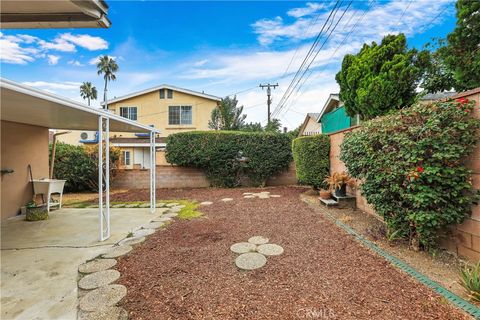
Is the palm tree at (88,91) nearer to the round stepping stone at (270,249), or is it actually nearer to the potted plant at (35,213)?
the potted plant at (35,213)

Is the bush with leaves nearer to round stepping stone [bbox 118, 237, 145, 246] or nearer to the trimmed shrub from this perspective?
round stepping stone [bbox 118, 237, 145, 246]

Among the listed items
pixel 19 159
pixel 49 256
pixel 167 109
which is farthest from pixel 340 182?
pixel 167 109

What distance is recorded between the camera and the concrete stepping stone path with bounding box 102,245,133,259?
3307mm

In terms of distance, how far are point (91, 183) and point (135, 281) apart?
8352mm

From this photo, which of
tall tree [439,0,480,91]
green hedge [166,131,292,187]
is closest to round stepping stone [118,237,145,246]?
green hedge [166,131,292,187]

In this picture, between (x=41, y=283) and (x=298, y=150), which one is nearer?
(x=41, y=283)

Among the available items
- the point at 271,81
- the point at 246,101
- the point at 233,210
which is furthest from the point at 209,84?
the point at 233,210

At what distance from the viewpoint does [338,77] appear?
27.9 ft

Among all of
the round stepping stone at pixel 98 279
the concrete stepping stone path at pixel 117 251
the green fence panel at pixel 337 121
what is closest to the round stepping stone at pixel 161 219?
the concrete stepping stone path at pixel 117 251

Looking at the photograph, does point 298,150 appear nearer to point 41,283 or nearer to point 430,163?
point 430,163

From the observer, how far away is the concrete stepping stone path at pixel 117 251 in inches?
130

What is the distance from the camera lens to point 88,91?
3616cm

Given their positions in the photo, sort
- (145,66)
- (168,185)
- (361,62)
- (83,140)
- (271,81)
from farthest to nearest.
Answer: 1. (271,81)
2. (83,140)
3. (145,66)
4. (168,185)
5. (361,62)

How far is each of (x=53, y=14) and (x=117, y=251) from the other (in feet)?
11.7
